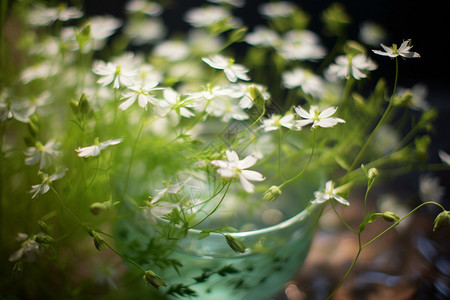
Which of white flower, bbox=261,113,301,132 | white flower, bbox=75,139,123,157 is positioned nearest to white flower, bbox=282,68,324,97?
white flower, bbox=261,113,301,132

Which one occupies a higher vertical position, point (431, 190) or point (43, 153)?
point (43, 153)

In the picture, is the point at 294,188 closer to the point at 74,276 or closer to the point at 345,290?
the point at 345,290

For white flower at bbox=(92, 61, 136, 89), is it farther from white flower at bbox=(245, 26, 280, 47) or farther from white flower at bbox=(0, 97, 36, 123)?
white flower at bbox=(245, 26, 280, 47)

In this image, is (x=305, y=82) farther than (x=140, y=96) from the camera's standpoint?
Yes

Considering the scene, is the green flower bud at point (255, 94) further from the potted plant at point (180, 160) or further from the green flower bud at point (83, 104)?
the green flower bud at point (83, 104)

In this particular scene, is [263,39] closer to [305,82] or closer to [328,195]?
[305,82]

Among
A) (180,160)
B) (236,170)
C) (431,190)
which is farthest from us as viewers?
(431,190)

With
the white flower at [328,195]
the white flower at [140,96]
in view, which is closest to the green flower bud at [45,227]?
the white flower at [140,96]

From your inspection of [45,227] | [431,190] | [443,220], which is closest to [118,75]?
[45,227]

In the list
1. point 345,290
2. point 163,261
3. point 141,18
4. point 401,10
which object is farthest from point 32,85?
point 401,10
